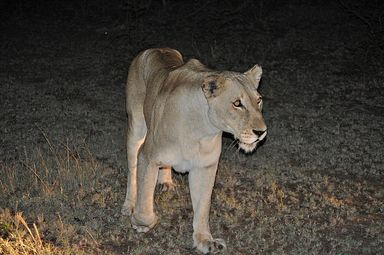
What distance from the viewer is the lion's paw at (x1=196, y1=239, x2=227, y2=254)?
13.7 feet

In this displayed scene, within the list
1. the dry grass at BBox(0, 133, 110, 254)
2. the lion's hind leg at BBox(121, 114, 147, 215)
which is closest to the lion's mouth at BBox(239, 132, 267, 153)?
the lion's hind leg at BBox(121, 114, 147, 215)

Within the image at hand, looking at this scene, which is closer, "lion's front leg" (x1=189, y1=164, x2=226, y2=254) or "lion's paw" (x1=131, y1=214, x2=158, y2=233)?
"lion's front leg" (x1=189, y1=164, x2=226, y2=254)

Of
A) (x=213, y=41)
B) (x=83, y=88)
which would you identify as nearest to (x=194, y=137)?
(x=83, y=88)

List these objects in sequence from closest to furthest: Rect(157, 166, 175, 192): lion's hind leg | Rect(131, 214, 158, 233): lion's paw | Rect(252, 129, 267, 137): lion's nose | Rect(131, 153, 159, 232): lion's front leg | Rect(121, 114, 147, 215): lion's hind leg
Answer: Rect(252, 129, 267, 137): lion's nose → Rect(131, 153, 159, 232): lion's front leg → Rect(131, 214, 158, 233): lion's paw → Rect(121, 114, 147, 215): lion's hind leg → Rect(157, 166, 175, 192): lion's hind leg

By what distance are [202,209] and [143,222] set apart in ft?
1.61

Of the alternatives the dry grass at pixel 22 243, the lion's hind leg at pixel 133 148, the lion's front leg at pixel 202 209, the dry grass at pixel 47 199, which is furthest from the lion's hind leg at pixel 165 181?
the dry grass at pixel 22 243

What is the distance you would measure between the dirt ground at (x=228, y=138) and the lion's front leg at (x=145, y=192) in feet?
0.57

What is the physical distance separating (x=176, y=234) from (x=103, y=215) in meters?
0.71

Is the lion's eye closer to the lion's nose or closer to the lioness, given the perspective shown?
the lioness

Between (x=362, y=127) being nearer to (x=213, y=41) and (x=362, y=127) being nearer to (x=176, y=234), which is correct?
(x=176, y=234)

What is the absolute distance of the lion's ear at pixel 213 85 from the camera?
3564 mm

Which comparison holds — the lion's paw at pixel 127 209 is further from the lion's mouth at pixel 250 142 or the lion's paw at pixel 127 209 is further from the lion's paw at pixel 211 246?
the lion's mouth at pixel 250 142

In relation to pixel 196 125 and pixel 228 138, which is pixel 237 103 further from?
pixel 228 138

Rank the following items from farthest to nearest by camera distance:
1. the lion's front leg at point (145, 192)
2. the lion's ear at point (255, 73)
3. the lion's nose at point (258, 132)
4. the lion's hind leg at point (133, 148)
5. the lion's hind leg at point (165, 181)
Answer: the lion's hind leg at point (165, 181) < the lion's hind leg at point (133, 148) < the lion's front leg at point (145, 192) < the lion's ear at point (255, 73) < the lion's nose at point (258, 132)
